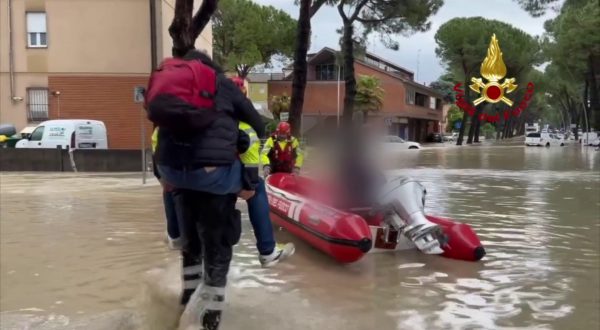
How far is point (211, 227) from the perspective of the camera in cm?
387

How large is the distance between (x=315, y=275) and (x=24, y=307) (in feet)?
8.91

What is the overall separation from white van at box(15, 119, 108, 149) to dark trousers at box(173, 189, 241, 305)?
1838 centimetres

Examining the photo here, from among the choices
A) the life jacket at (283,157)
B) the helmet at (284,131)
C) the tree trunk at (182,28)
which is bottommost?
the life jacket at (283,157)

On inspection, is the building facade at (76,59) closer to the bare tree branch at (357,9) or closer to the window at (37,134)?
the window at (37,134)

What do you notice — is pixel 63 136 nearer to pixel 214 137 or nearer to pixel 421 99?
pixel 214 137

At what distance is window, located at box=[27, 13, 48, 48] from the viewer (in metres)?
26.6

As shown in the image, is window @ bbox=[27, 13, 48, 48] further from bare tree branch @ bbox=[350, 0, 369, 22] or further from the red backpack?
the red backpack

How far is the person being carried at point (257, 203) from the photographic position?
4037 millimetres

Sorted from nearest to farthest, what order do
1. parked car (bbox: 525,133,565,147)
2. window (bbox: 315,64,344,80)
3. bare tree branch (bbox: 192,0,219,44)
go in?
bare tree branch (bbox: 192,0,219,44) → parked car (bbox: 525,133,565,147) → window (bbox: 315,64,344,80)

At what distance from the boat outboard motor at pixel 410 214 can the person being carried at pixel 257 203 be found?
1976 millimetres

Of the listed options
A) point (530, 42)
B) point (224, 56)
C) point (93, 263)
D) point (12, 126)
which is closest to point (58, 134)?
point (12, 126)

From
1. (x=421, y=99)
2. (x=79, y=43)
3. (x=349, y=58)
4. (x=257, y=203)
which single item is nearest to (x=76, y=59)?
(x=79, y=43)

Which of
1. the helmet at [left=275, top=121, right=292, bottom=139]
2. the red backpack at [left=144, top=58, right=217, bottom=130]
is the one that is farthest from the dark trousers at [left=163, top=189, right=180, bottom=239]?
the helmet at [left=275, top=121, right=292, bottom=139]

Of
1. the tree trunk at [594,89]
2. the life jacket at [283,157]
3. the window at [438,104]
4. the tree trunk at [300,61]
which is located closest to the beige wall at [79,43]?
the tree trunk at [300,61]
